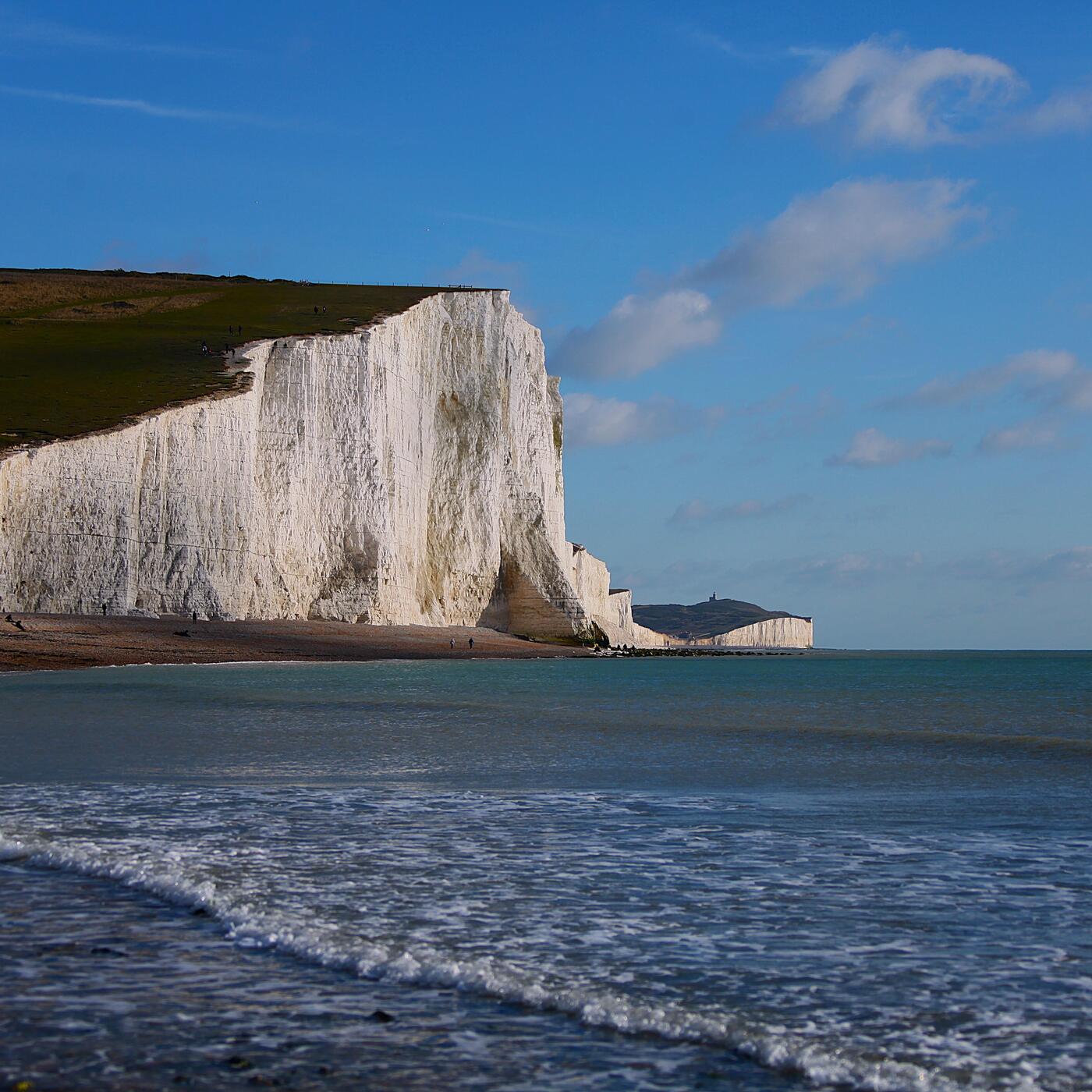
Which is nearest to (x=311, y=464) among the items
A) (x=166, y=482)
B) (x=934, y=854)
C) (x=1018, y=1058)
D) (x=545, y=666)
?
(x=166, y=482)

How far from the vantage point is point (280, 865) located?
5895 mm

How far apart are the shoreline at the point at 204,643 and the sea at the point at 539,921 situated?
20457mm

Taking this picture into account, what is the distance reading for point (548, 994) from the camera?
12.5 feet

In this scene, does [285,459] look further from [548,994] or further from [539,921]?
[548,994]

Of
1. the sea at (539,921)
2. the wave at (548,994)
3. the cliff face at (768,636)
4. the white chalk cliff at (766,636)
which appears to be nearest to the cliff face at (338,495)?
the sea at (539,921)

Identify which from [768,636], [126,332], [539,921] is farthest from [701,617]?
[539,921]

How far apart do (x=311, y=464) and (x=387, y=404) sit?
458 centimetres

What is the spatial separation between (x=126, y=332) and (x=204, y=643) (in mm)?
22228

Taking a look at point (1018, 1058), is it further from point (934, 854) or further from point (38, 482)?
point (38, 482)

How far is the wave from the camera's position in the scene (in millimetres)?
3242

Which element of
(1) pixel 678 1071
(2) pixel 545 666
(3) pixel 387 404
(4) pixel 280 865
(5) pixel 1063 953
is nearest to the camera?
(1) pixel 678 1071

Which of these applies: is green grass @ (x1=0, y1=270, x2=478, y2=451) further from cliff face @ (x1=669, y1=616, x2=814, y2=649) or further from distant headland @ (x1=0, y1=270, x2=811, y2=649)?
cliff face @ (x1=669, y1=616, x2=814, y2=649)

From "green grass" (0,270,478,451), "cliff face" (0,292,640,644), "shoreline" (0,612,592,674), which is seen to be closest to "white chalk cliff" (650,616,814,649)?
"green grass" (0,270,478,451)

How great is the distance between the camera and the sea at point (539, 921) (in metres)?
3.32
